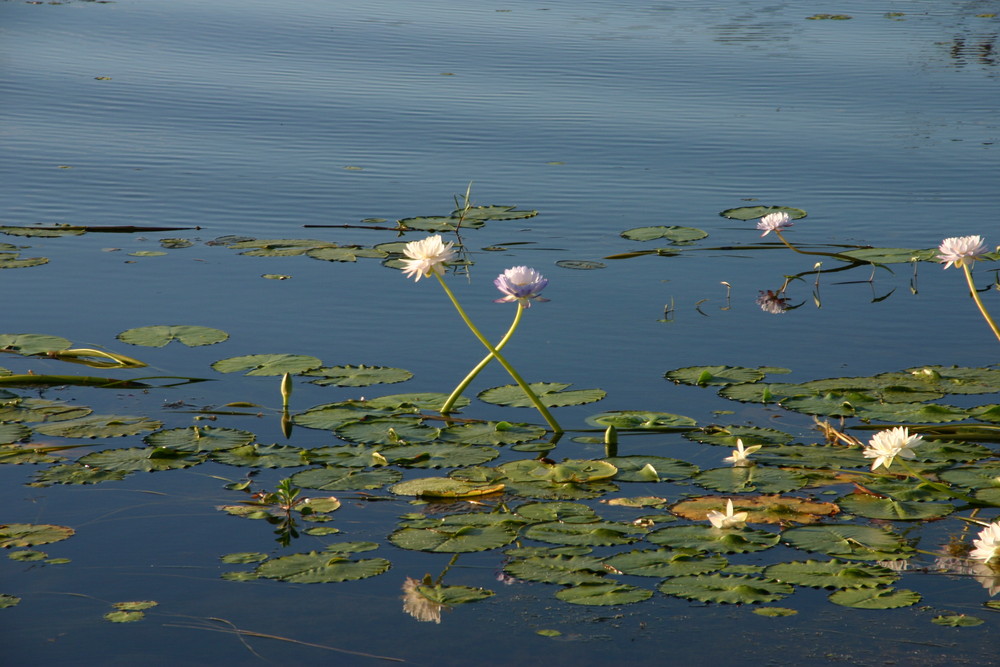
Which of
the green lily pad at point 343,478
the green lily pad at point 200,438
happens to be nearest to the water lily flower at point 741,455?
the green lily pad at point 343,478

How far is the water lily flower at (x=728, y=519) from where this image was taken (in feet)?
7.12

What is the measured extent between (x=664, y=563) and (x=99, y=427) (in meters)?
1.46

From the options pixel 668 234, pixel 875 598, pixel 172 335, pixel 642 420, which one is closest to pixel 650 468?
pixel 642 420

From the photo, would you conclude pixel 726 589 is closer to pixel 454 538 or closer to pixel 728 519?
pixel 728 519

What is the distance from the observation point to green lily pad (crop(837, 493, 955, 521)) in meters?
2.25

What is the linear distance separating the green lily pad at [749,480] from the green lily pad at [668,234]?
82.2 inches

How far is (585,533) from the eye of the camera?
2.18 m

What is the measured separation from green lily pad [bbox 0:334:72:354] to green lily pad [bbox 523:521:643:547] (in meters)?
1.72

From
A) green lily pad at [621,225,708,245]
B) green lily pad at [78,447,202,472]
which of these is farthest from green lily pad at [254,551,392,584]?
green lily pad at [621,225,708,245]

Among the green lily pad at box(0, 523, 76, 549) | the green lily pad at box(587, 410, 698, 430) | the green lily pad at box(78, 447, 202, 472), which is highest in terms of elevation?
the green lily pad at box(587, 410, 698, 430)

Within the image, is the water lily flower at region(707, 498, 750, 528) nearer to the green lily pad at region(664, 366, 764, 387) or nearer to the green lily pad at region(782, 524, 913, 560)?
the green lily pad at region(782, 524, 913, 560)

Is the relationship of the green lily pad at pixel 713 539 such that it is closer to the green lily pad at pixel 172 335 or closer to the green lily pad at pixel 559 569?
the green lily pad at pixel 559 569

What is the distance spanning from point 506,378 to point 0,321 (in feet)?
5.45

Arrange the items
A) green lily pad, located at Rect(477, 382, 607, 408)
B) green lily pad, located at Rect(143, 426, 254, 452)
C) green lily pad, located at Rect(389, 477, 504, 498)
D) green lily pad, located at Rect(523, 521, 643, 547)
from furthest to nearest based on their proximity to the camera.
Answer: green lily pad, located at Rect(477, 382, 607, 408) → green lily pad, located at Rect(143, 426, 254, 452) → green lily pad, located at Rect(389, 477, 504, 498) → green lily pad, located at Rect(523, 521, 643, 547)
